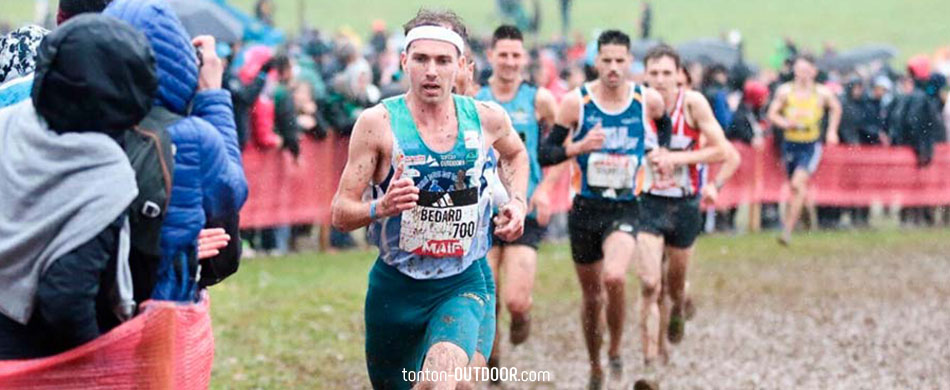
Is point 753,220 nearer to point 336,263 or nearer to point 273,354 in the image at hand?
point 336,263

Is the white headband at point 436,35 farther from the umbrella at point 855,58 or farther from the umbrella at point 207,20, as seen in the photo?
the umbrella at point 855,58

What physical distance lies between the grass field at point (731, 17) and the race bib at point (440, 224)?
3332cm

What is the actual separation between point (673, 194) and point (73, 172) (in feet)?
22.1

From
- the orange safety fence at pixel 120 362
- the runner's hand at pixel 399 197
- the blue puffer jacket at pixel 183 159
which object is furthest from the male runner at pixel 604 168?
the orange safety fence at pixel 120 362

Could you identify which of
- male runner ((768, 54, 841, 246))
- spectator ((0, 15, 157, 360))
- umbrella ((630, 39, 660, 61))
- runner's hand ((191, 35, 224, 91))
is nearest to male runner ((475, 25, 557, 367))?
runner's hand ((191, 35, 224, 91))

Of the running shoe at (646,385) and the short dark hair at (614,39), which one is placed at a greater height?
the short dark hair at (614,39)

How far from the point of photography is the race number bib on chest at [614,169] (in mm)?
9141

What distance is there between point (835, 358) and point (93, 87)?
7.27 meters

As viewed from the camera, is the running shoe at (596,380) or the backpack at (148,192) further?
the running shoe at (596,380)

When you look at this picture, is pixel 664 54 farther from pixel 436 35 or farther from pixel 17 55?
pixel 17 55

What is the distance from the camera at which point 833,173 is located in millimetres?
20953

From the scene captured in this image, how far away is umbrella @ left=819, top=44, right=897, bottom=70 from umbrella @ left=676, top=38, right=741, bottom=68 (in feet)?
13.1

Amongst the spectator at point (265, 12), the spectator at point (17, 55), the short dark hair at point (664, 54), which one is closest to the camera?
the spectator at point (17, 55)

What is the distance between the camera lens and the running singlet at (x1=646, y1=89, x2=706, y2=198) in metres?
10.2
